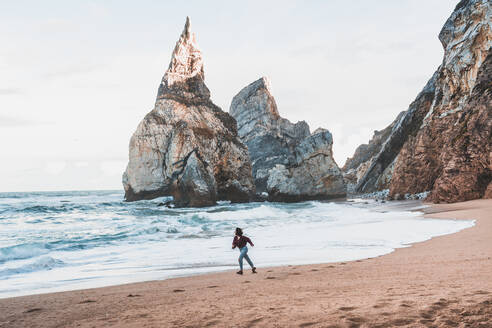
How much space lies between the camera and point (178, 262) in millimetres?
9750

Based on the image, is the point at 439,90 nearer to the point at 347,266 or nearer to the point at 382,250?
the point at 382,250

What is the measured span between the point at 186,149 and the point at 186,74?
1368cm

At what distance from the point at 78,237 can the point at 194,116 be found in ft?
98.4

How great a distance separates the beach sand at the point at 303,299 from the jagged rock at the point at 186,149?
3102cm

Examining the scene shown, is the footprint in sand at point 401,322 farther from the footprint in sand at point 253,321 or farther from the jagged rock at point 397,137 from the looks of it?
the jagged rock at point 397,137

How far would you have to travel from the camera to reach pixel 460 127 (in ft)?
→ 73.5

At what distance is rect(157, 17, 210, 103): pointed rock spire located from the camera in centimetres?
4562

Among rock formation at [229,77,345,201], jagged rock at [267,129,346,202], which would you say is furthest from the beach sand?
rock formation at [229,77,345,201]

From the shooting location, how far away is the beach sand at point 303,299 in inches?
131

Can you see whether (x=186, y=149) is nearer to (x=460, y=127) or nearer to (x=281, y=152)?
(x=460, y=127)

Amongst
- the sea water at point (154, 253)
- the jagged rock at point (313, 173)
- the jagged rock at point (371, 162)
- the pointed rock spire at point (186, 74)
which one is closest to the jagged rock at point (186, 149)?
the pointed rock spire at point (186, 74)

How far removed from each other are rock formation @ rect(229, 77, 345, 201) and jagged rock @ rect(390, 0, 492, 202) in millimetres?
15800

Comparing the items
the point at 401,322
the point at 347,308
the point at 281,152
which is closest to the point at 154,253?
the point at 347,308

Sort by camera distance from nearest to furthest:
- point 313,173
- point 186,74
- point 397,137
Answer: point 397,137, point 186,74, point 313,173
